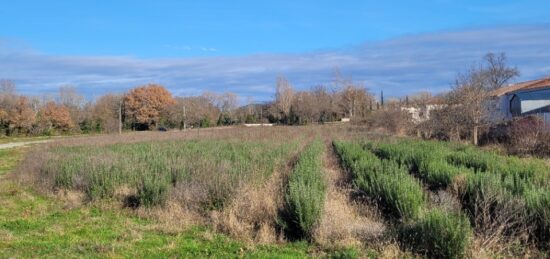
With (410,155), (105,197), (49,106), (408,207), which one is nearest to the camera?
(408,207)

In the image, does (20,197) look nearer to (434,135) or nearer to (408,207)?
(408,207)

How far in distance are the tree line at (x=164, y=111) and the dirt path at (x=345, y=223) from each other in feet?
166

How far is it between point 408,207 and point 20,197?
10484mm

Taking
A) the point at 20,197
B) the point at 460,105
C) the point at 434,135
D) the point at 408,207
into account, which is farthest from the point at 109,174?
the point at 434,135

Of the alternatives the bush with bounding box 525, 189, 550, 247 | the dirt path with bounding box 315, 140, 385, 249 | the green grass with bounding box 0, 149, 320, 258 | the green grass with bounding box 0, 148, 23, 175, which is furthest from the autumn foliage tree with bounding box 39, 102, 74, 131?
the bush with bounding box 525, 189, 550, 247

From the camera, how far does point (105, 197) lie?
12.8 metres

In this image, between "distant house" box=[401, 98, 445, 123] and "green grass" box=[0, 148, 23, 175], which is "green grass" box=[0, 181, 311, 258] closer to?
"green grass" box=[0, 148, 23, 175]

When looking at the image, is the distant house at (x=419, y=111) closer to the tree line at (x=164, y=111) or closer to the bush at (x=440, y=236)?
the tree line at (x=164, y=111)

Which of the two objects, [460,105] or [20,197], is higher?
[460,105]

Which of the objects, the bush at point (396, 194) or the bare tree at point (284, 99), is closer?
the bush at point (396, 194)

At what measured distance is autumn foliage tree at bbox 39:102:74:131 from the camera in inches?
2569

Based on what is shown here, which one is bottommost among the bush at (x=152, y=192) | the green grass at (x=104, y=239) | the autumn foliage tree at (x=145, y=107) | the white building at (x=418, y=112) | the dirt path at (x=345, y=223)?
the green grass at (x=104, y=239)

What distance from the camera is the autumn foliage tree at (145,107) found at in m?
75.9

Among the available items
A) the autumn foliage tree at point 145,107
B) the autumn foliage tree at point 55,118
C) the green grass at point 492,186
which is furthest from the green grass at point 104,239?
the autumn foliage tree at point 145,107
